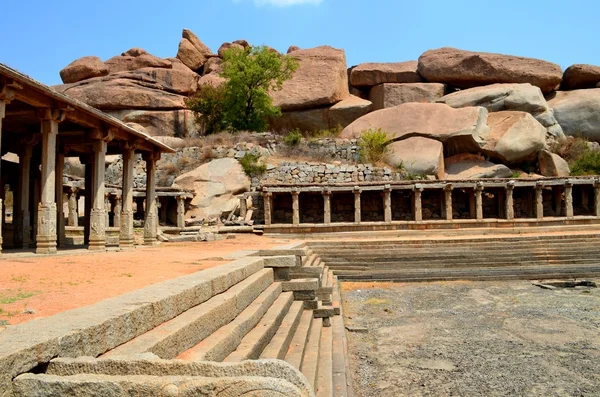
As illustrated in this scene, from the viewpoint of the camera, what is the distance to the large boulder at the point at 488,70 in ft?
118

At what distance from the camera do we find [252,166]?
1053 inches

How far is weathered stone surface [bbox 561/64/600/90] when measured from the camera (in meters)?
36.3

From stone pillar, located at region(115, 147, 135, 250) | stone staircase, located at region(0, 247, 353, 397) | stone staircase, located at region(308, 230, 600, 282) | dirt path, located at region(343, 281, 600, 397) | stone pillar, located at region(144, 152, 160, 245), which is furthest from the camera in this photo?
stone pillar, located at region(144, 152, 160, 245)

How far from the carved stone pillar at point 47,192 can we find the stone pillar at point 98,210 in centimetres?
196

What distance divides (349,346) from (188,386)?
5988 mm

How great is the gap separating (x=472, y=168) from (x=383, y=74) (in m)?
13.0

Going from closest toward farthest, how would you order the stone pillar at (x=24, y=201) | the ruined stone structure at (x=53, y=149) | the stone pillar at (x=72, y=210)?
the ruined stone structure at (x=53, y=149)
the stone pillar at (x=24, y=201)
the stone pillar at (x=72, y=210)

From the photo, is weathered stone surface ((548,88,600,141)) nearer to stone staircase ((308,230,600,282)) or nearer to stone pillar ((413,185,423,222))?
stone pillar ((413,185,423,222))

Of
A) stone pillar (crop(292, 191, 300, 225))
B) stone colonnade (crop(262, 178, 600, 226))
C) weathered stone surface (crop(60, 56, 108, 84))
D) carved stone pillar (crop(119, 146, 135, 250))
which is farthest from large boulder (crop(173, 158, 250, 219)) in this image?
weathered stone surface (crop(60, 56, 108, 84))

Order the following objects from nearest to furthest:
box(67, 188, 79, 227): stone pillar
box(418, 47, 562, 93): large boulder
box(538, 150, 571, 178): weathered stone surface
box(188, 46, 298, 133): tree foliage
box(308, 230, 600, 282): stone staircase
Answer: box(308, 230, 600, 282): stone staircase → box(67, 188, 79, 227): stone pillar → box(538, 150, 571, 178): weathered stone surface → box(188, 46, 298, 133): tree foliage → box(418, 47, 562, 93): large boulder

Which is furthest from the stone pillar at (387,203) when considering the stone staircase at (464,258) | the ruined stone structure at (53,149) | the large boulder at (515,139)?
the ruined stone structure at (53,149)

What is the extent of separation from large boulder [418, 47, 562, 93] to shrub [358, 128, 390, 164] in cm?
1221

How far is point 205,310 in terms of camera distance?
4.27 m

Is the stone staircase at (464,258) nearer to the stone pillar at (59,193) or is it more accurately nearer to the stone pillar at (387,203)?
the stone pillar at (387,203)
